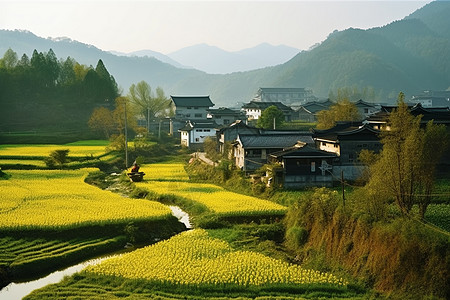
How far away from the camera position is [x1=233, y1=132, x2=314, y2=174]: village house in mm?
36125

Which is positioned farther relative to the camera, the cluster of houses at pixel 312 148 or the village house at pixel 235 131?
the village house at pixel 235 131

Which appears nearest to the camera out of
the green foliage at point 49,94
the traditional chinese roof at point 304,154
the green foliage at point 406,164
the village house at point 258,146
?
the green foliage at point 406,164

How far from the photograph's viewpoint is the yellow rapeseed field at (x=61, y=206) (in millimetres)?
22094

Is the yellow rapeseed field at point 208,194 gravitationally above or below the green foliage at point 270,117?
below

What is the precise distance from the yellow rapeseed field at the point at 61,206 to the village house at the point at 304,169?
9.14m

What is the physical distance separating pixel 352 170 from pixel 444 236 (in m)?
16.6

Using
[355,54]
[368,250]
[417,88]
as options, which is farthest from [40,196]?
[355,54]

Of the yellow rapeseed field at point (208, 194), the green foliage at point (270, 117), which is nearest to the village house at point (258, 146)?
the yellow rapeseed field at point (208, 194)

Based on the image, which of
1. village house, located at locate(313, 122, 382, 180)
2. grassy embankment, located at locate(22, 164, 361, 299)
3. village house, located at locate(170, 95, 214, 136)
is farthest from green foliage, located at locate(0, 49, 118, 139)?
grassy embankment, located at locate(22, 164, 361, 299)

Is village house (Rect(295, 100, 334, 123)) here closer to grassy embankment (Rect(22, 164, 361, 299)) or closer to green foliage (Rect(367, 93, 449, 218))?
green foliage (Rect(367, 93, 449, 218))

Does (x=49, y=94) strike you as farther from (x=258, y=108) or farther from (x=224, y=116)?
(x=258, y=108)

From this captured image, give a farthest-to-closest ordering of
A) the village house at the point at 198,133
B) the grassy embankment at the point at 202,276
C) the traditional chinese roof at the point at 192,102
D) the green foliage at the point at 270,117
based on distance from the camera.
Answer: the traditional chinese roof at the point at 192,102
the village house at the point at 198,133
the green foliage at the point at 270,117
the grassy embankment at the point at 202,276

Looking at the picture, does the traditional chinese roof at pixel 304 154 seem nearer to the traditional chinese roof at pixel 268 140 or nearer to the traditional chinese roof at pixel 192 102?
the traditional chinese roof at pixel 268 140

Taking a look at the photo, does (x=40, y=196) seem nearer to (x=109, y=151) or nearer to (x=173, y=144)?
(x=109, y=151)
